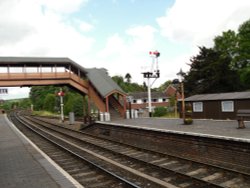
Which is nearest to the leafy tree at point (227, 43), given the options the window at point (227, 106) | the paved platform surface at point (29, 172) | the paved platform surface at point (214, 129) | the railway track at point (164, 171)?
the window at point (227, 106)

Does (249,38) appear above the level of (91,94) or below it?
above

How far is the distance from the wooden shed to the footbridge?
26.0 feet

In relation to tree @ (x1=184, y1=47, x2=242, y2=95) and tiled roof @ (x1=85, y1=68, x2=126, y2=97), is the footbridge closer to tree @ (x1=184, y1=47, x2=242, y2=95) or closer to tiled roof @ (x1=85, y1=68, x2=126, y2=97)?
tiled roof @ (x1=85, y1=68, x2=126, y2=97)

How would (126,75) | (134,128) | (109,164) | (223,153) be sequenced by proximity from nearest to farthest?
(223,153) → (109,164) → (134,128) → (126,75)

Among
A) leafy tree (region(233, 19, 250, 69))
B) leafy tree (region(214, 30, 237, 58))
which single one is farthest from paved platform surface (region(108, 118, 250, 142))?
leafy tree (region(214, 30, 237, 58))

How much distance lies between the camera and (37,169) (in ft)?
36.9

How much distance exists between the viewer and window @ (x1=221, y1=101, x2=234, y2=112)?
23647mm

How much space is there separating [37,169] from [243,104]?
53.6 feet

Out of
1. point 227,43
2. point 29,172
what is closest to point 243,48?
point 227,43

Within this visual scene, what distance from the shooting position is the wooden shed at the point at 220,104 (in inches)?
891

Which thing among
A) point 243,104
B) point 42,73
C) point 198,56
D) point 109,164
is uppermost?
point 198,56

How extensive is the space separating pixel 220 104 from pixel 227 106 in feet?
2.26

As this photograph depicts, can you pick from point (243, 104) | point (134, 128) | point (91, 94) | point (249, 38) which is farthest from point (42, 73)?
point (249, 38)

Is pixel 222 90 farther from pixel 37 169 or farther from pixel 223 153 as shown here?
pixel 37 169
